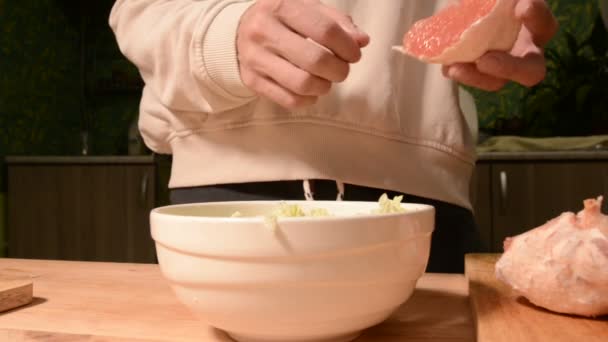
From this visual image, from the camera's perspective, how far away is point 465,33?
2.03 feet

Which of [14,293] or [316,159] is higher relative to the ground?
[316,159]

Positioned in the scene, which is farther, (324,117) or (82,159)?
(82,159)

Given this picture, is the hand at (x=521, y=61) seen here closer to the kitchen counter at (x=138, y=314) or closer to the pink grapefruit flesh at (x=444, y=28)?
the pink grapefruit flesh at (x=444, y=28)

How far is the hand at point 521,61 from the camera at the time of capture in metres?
0.67

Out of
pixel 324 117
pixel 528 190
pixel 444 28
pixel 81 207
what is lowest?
pixel 81 207

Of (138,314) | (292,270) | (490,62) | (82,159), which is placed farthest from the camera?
(82,159)

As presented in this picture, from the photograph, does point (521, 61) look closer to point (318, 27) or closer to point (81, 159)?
point (318, 27)

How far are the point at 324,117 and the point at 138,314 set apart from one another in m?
0.37

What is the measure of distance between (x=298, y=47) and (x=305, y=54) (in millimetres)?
12

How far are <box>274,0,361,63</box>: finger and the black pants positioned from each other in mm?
270

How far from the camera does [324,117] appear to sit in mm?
811

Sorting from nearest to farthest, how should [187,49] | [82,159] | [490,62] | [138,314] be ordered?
1. [138,314]
2. [490,62]
3. [187,49]
4. [82,159]

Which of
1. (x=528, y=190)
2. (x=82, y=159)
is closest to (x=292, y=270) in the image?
(x=528, y=190)

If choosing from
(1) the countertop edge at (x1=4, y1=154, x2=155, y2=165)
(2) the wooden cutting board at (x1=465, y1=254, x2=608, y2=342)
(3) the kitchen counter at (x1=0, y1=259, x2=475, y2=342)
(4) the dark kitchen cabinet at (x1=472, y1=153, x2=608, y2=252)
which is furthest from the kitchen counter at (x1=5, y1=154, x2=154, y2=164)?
(2) the wooden cutting board at (x1=465, y1=254, x2=608, y2=342)
